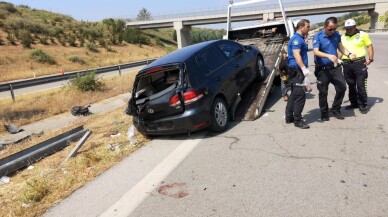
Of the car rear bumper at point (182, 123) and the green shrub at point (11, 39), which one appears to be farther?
the green shrub at point (11, 39)

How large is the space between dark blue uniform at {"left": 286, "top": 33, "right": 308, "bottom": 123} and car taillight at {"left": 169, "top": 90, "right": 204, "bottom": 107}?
1688 mm

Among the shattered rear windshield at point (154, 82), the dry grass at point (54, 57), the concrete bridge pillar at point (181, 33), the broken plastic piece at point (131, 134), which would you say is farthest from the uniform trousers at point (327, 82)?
the concrete bridge pillar at point (181, 33)

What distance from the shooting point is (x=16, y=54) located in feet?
107

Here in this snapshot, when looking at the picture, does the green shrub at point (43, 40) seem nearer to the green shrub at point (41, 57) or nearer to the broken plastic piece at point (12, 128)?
Answer: the green shrub at point (41, 57)

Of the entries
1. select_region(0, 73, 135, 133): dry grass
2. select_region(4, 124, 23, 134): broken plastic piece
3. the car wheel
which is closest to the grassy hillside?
select_region(0, 73, 135, 133): dry grass

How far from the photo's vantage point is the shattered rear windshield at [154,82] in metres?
6.60

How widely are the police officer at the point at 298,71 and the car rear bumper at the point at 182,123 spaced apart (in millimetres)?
1538

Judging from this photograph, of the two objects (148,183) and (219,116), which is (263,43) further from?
Answer: (148,183)

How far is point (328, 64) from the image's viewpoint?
20.7ft

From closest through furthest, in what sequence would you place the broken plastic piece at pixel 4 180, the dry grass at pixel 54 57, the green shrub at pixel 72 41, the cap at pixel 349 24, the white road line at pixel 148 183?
the white road line at pixel 148 183
the broken plastic piece at pixel 4 180
the cap at pixel 349 24
the dry grass at pixel 54 57
the green shrub at pixel 72 41

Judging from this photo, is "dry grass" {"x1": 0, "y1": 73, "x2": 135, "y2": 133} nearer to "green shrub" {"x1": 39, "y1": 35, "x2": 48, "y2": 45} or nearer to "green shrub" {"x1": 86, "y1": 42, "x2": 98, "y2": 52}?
"green shrub" {"x1": 39, "y1": 35, "x2": 48, "y2": 45}

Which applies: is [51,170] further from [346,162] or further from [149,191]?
[346,162]

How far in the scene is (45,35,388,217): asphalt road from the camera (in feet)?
12.1

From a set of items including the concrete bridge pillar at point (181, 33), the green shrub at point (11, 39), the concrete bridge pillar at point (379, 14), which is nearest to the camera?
the green shrub at point (11, 39)
